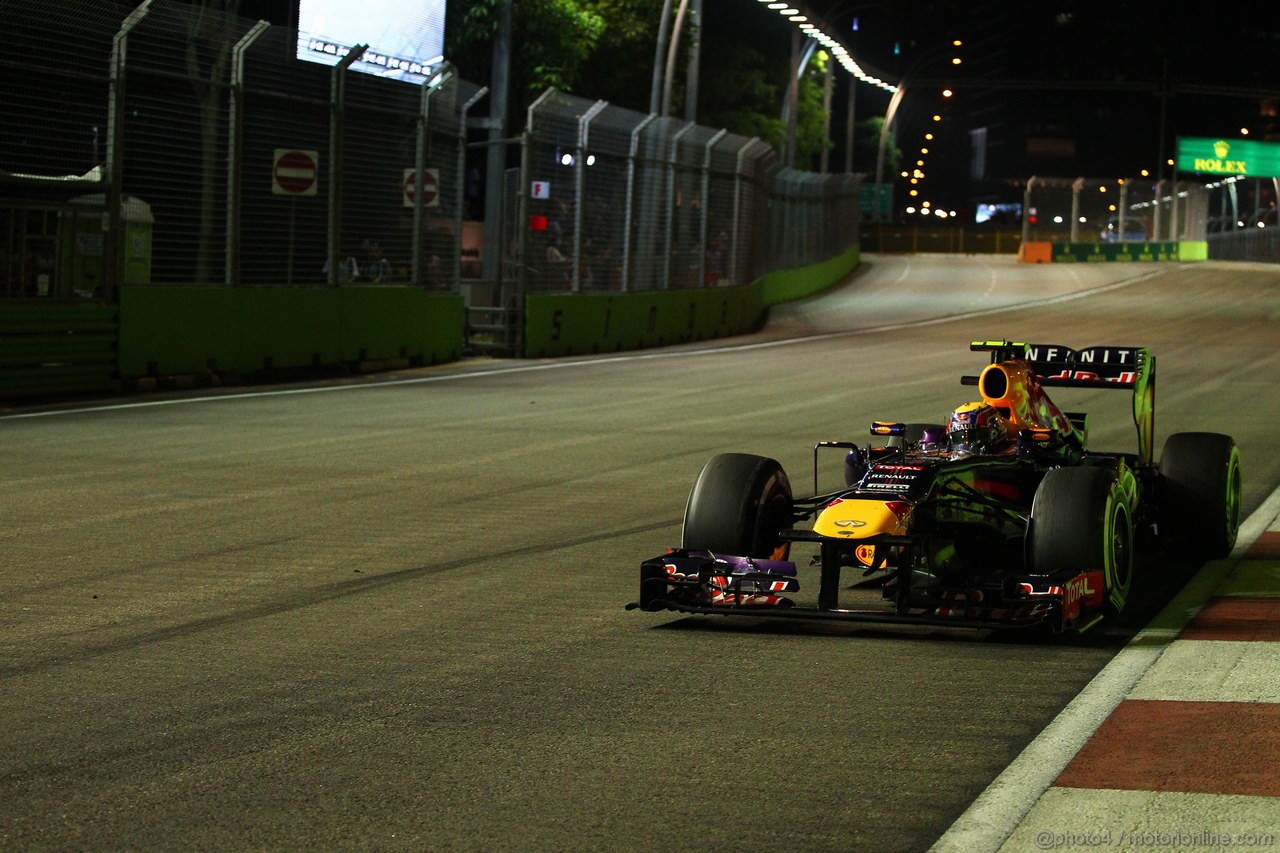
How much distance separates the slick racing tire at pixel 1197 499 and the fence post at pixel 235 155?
13195 millimetres

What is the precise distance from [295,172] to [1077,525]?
1576cm

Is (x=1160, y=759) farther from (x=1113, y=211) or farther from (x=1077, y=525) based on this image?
(x=1113, y=211)

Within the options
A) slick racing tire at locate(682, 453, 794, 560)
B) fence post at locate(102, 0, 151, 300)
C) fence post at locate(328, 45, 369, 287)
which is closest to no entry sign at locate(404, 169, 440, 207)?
fence post at locate(328, 45, 369, 287)

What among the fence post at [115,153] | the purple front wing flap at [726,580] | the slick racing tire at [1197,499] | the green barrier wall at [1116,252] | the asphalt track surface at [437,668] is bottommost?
the asphalt track surface at [437,668]

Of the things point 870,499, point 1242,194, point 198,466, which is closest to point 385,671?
point 870,499

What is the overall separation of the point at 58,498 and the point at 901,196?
180957 mm

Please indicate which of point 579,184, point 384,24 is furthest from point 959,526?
point 384,24

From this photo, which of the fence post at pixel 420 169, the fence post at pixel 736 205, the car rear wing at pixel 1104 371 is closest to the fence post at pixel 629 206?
the fence post at pixel 420 169

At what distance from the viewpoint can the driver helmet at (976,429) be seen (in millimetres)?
8312

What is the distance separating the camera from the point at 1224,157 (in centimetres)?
9038

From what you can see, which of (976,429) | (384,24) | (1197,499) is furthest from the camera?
(384,24)

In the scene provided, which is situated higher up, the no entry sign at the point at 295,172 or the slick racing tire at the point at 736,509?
the no entry sign at the point at 295,172

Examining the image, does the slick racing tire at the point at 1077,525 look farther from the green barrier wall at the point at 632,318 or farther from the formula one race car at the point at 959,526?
the green barrier wall at the point at 632,318

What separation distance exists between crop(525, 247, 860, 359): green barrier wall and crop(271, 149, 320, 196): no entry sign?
4.80m
